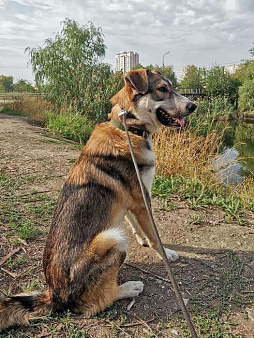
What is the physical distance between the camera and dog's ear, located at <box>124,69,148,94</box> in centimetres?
315

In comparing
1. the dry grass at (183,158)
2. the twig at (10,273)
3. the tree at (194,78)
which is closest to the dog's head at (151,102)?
the twig at (10,273)

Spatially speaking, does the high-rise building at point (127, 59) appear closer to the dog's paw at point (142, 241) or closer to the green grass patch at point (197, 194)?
the green grass patch at point (197, 194)

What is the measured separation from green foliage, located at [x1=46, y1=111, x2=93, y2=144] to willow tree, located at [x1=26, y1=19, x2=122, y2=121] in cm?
122

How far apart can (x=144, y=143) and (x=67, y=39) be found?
17841 millimetres

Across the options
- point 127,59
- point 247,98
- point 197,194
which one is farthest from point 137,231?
point 247,98

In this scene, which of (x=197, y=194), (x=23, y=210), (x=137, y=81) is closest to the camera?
(x=137, y=81)

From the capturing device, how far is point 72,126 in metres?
12.2

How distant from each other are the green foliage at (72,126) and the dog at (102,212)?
338 inches

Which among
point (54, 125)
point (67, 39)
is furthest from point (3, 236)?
point (67, 39)

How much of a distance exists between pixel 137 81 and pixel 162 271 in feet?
7.02

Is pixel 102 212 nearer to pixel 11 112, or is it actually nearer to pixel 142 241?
pixel 142 241

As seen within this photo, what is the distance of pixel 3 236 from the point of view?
368cm

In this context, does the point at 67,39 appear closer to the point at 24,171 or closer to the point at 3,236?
the point at 24,171

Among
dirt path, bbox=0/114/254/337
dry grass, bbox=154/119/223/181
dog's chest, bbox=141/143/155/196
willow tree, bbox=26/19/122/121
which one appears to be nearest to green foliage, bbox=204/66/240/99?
willow tree, bbox=26/19/122/121
